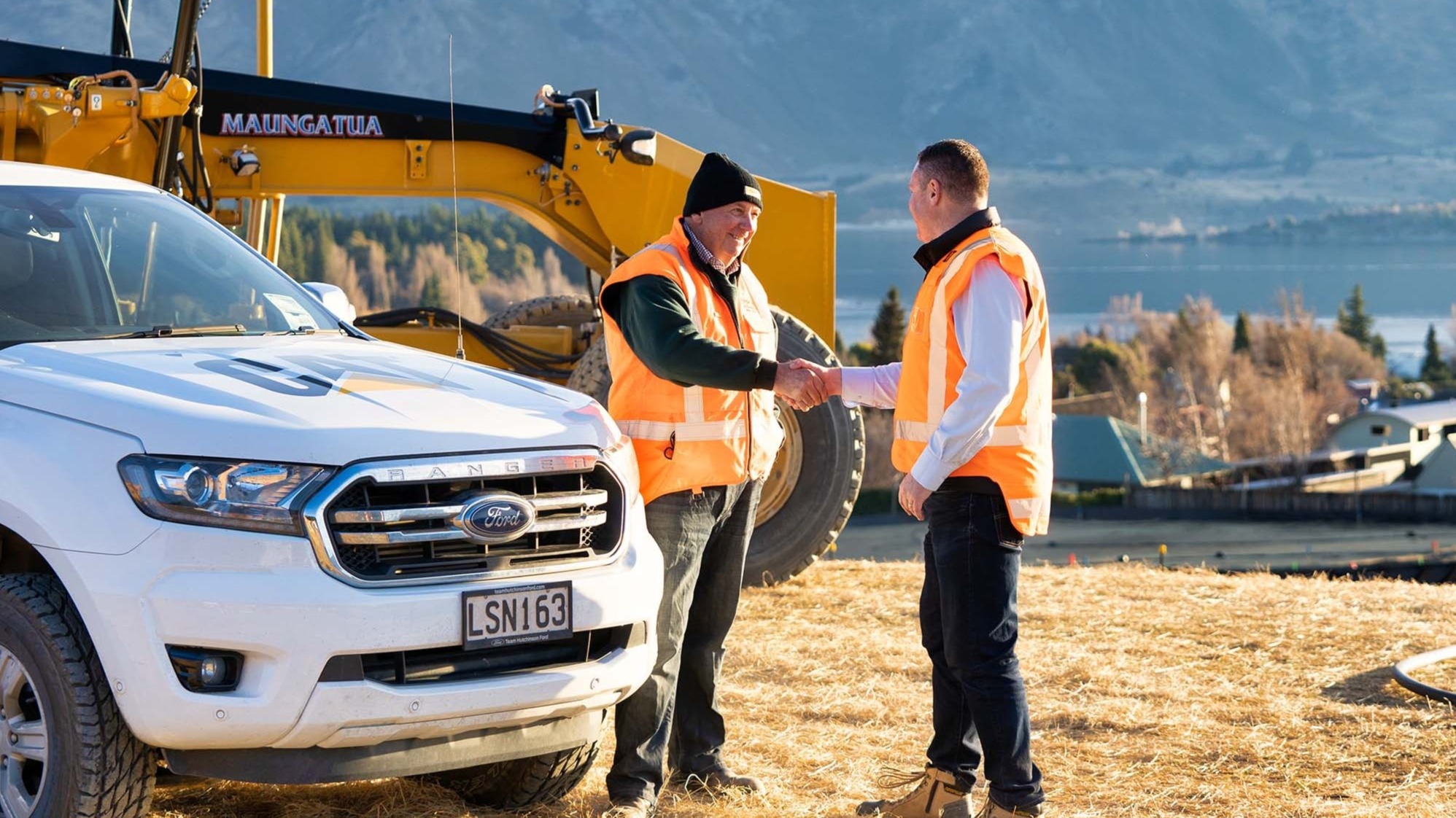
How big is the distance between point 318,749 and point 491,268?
175m

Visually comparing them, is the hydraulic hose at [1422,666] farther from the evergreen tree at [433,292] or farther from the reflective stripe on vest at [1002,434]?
the evergreen tree at [433,292]

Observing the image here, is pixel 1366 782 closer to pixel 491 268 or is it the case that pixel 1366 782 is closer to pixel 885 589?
pixel 885 589

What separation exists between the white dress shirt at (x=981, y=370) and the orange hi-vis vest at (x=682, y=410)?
2.50ft

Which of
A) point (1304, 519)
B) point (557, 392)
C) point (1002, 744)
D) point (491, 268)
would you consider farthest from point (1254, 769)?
point (491, 268)

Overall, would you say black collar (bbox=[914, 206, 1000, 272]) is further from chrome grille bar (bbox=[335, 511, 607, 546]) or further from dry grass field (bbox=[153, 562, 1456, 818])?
dry grass field (bbox=[153, 562, 1456, 818])

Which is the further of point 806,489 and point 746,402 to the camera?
point 806,489

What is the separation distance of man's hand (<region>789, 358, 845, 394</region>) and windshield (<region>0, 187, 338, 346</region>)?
169 centimetres

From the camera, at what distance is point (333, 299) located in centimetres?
599

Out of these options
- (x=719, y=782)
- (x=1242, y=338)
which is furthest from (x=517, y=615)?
(x=1242, y=338)

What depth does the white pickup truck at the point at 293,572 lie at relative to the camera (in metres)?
4.06

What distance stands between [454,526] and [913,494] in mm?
1332

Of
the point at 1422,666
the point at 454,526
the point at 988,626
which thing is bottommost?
the point at 1422,666

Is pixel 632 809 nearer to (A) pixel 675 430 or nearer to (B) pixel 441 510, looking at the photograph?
(A) pixel 675 430

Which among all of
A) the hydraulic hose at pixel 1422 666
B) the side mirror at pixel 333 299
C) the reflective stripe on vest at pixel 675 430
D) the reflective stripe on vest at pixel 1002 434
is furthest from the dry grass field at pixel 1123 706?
the side mirror at pixel 333 299
